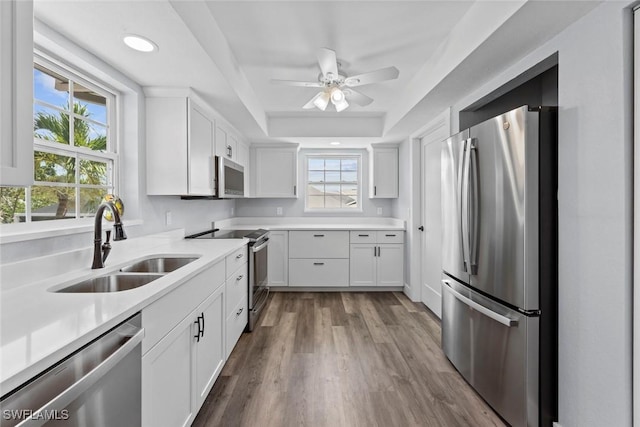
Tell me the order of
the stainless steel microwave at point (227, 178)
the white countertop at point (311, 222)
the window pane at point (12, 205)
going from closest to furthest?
the window pane at point (12, 205)
the stainless steel microwave at point (227, 178)
the white countertop at point (311, 222)

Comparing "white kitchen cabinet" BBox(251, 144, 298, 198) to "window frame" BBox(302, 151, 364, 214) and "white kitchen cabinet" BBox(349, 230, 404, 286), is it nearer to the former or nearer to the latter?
"window frame" BBox(302, 151, 364, 214)

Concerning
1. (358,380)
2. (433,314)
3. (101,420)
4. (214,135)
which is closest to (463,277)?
(358,380)

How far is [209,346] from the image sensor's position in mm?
1895

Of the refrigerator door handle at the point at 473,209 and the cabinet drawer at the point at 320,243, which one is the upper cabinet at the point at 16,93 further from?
the cabinet drawer at the point at 320,243

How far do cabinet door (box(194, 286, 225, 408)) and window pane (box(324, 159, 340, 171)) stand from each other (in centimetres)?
325

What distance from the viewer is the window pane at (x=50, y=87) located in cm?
162

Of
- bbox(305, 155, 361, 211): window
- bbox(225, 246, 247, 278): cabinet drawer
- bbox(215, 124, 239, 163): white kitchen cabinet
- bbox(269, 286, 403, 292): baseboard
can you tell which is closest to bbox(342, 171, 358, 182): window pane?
bbox(305, 155, 361, 211): window

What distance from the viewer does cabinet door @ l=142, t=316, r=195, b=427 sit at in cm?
118

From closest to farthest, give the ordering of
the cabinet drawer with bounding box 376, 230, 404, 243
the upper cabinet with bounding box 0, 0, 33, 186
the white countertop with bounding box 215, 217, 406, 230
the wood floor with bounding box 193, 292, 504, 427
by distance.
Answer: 1. the upper cabinet with bounding box 0, 0, 33, 186
2. the wood floor with bounding box 193, 292, 504, 427
3. the cabinet drawer with bounding box 376, 230, 404, 243
4. the white countertop with bounding box 215, 217, 406, 230

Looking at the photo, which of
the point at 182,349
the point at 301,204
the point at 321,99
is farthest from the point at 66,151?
the point at 301,204

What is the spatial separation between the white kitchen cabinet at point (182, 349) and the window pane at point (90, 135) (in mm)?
1116

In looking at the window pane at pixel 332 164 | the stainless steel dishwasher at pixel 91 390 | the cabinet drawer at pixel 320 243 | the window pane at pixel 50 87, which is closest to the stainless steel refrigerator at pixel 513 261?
the stainless steel dishwasher at pixel 91 390

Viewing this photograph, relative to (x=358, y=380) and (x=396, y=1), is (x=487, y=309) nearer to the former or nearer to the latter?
(x=358, y=380)

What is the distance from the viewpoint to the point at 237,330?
8.55 ft
